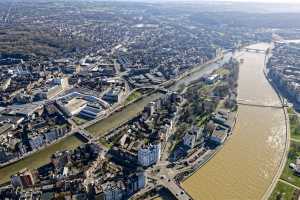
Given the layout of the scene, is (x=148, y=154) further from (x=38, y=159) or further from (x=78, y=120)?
(x=78, y=120)

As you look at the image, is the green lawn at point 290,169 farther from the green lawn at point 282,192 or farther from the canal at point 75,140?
the canal at point 75,140

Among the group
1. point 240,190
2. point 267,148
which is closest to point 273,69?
point 267,148

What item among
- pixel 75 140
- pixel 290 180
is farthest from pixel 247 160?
pixel 75 140

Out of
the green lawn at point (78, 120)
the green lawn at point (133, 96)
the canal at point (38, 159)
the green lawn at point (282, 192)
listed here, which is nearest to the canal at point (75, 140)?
the canal at point (38, 159)

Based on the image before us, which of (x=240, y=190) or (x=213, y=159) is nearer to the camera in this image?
(x=240, y=190)

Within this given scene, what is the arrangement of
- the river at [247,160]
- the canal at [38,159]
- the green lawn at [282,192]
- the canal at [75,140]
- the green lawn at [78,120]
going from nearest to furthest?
1. the green lawn at [282,192]
2. the river at [247,160]
3. the canal at [38,159]
4. the canal at [75,140]
5. the green lawn at [78,120]

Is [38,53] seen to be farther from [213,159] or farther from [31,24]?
[213,159]
